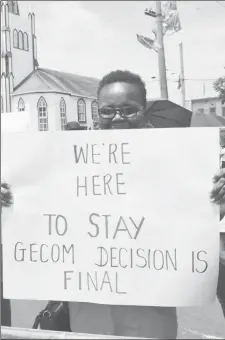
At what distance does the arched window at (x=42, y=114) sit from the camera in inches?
59.7

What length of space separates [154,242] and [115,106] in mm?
440

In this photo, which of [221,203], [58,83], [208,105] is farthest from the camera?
[58,83]

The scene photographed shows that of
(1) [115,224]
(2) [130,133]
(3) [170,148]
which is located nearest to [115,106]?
(2) [130,133]

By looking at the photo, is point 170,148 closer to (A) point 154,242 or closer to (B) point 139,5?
(A) point 154,242

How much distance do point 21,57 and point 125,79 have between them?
0.40 metres

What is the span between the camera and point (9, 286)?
1538 millimetres

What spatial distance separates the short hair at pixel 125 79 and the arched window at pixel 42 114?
0.21 meters

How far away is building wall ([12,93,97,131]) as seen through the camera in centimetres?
153

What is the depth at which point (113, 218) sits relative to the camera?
1.43 m

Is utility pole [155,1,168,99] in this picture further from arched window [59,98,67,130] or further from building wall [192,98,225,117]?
arched window [59,98,67,130]

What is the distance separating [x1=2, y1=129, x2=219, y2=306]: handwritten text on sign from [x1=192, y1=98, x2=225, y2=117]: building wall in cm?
13

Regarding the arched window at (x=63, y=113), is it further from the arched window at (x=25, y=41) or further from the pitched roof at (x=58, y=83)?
the arched window at (x=25, y=41)

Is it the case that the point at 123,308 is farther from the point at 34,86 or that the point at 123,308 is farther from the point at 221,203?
the point at 34,86

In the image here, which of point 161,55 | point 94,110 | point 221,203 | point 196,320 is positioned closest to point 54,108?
point 94,110
